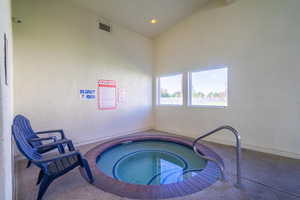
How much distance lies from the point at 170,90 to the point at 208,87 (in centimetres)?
156

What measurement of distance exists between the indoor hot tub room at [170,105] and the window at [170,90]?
82mm

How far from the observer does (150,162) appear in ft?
11.9

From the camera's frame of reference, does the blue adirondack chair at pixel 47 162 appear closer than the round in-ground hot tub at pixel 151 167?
Yes

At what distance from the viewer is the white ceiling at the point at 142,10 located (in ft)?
12.8

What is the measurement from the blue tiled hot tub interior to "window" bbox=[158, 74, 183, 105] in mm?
1739

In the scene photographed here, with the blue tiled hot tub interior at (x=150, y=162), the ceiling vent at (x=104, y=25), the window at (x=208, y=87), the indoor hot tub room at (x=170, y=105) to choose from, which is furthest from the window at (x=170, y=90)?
the ceiling vent at (x=104, y=25)

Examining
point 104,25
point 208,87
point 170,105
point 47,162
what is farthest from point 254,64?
point 47,162

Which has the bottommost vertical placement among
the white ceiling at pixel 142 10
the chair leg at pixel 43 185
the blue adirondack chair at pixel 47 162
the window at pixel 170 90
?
the chair leg at pixel 43 185

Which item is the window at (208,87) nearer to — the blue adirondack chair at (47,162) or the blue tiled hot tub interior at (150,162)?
the blue tiled hot tub interior at (150,162)

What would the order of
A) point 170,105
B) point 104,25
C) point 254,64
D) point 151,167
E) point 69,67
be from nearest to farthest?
1. point 151,167
2. point 254,64
3. point 69,67
4. point 104,25
5. point 170,105

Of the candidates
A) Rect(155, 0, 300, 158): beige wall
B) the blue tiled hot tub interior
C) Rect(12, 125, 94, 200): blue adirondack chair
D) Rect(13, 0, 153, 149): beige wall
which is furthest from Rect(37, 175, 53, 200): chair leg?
Rect(155, 0, 300, 158): beige wall

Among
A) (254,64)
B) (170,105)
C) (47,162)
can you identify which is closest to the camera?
(47,162)

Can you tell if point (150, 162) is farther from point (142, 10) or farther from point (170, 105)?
point (142, 10)

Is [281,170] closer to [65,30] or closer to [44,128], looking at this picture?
[44,128]
